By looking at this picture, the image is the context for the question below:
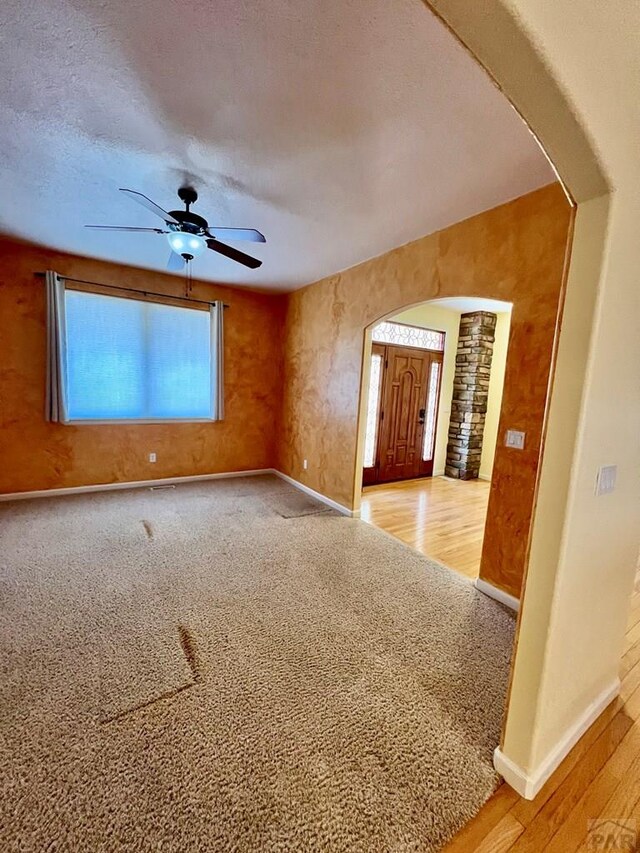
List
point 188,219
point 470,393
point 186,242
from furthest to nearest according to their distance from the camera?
point 470,393 < point 186,242 < point 188,219

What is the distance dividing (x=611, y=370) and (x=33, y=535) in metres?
4.10

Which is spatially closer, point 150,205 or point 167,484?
point 150,205

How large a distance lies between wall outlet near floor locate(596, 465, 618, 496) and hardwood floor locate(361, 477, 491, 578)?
5.56 ft

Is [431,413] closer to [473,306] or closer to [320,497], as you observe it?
[473,306]

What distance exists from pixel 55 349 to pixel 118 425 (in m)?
1.04

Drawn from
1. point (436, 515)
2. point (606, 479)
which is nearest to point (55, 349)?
point (436, 515)

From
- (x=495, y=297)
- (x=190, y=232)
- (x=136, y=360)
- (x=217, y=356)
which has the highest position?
(x=190, y=232)

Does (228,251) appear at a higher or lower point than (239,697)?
higher

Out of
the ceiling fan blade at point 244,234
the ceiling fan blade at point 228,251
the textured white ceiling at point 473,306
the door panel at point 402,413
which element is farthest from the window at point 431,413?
the ceiling fan blade at point 244,234

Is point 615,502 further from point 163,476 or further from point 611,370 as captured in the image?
point 163,476

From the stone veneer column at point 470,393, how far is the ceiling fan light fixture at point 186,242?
4.44m

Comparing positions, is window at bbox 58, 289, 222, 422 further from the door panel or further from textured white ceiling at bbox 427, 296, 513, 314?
textured white ceiling at bbox 427, 296, 513, 314

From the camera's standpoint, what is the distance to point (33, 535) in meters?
3.03

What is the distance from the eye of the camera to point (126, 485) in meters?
4.40
